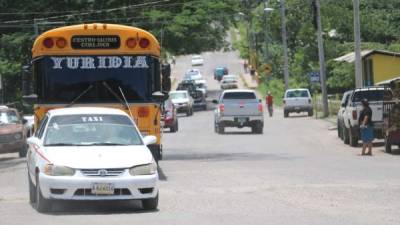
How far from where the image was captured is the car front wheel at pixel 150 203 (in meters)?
14.5

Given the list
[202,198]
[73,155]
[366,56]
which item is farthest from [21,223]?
[366,56]

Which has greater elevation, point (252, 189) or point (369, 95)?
point (369, 95)

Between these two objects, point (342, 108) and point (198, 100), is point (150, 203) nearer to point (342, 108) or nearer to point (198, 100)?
point (342, 108)

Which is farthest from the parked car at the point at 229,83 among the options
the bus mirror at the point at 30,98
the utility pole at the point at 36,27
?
the bus mirror at the point at 30,98

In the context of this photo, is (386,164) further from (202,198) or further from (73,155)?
(73,155)

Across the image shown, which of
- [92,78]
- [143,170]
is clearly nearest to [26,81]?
[92,78]

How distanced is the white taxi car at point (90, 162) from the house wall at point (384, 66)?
128 feet

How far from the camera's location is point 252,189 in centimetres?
1806

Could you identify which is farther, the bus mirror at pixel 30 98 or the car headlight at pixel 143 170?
the bus mirror at pixel 30 98

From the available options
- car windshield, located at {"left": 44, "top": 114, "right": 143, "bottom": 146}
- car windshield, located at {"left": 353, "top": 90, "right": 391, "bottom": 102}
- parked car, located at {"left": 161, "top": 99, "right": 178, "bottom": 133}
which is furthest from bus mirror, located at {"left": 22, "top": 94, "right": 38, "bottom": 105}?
parked car, located at {"left": 161, "top": 99, "right": 178, "bottom": 133}

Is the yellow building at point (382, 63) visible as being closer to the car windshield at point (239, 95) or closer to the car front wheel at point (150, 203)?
the car windshield at point (239, 95)

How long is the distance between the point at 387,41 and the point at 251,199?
192 ft

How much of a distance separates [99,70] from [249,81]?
88728 millimetres

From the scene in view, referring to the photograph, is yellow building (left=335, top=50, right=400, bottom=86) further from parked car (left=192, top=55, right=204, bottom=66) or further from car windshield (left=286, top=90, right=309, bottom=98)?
parked car (left=192, top=55, right=204, bottom=66)
